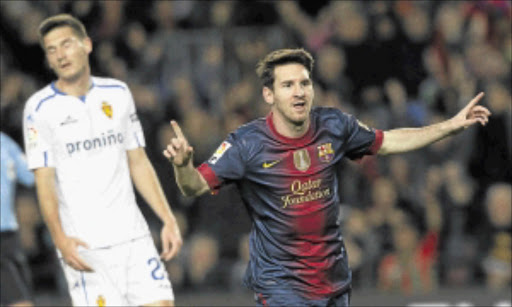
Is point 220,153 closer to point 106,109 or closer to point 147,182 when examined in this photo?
point 147,182

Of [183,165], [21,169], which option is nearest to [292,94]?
[183,165]

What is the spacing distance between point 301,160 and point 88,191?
1.42 meters

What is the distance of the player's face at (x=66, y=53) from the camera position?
22.2ft

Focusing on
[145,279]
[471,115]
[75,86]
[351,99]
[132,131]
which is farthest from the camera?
[351,99]

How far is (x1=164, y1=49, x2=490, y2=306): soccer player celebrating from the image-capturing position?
6.09 meters

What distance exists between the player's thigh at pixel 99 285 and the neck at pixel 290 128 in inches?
55.7

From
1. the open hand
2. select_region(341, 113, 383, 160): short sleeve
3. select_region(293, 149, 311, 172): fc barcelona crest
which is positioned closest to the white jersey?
select_region(293, 149, 311, 172): fc barcelona crest

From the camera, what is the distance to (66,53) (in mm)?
6793

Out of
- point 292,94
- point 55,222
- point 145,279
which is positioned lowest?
point 145,279

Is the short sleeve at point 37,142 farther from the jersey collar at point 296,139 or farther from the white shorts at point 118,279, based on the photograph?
the jersey collar at point 296,139

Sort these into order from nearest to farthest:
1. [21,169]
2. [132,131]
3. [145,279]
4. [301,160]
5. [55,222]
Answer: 1. [301,160]
2. [55,222]
3. [145,279]
4. [132,131]
5. [21,169]

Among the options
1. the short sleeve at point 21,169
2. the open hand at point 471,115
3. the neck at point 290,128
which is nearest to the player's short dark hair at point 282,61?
the neck at point 290,128

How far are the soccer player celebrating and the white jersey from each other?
908 millimetres

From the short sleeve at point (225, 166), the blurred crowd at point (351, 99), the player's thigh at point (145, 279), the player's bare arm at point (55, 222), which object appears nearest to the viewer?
the short sleeve at point (225, 166)
